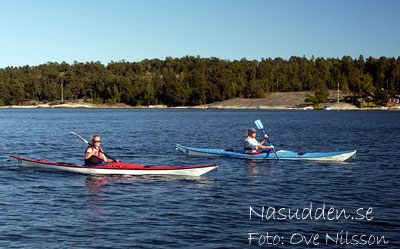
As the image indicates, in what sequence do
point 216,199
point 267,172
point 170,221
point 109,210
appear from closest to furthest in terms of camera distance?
point 170,221
point 109,210
point 216,199
point 267,172

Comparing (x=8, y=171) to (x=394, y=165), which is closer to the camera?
(x=8, y=171)

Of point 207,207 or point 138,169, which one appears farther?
point 138,169

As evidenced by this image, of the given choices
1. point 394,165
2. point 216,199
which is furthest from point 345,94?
point 216,199

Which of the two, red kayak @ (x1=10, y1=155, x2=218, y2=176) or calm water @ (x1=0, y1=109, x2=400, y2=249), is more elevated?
red kayak @ (x1=10, y1=155, x2=218, y2=176)

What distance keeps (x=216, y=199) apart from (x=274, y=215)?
10.1 feet

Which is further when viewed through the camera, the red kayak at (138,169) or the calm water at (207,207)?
the red kayak at (138,169)

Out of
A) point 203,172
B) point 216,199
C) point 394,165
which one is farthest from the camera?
point 394,165

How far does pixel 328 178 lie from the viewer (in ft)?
77.6

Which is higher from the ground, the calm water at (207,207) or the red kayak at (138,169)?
the red kayak at (138,169)

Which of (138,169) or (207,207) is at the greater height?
(138,169)

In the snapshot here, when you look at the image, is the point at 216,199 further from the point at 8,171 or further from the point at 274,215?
the point at 8,171

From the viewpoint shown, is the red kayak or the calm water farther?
the red kayak

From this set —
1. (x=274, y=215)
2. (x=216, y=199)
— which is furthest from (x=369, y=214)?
(x=216, y=199)

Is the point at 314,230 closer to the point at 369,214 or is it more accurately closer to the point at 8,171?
the point at 369,214
